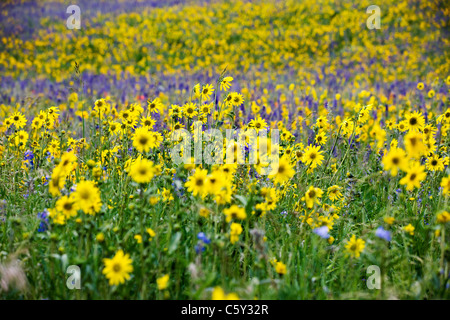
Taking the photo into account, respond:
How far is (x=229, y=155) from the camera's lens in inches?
76.5

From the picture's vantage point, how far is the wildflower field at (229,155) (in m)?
1.59

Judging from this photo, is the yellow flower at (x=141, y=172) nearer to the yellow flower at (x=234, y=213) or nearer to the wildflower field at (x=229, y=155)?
the wildflower field at (x=229, y=155)

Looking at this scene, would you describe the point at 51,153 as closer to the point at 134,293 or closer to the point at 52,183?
the point at 52,183

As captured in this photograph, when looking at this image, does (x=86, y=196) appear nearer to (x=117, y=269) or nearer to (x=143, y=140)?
(x=117, y=269)

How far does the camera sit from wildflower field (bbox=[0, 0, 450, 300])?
5.22 ft

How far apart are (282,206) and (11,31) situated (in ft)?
40.6

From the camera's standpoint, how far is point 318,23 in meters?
10.9
